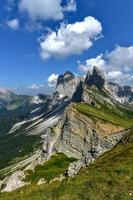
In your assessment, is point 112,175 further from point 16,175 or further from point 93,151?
point 16,175

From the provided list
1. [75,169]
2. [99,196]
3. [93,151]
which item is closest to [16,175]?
[93,151]

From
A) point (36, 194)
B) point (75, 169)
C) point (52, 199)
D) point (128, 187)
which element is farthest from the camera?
point (75, 169)

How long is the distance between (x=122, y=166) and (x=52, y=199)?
1416cm

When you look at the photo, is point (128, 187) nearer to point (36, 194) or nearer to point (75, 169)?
point (36, 194)

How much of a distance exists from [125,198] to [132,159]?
22942 millimetres

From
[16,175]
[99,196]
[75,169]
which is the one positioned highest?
[99,196]

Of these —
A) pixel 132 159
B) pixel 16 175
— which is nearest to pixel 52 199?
pixel 132 159

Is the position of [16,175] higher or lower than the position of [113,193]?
lower

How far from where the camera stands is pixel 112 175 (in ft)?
208

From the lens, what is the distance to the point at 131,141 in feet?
358

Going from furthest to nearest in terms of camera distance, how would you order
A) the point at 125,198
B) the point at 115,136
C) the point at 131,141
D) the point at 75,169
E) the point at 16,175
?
Answer: the point at 16,175
the point at 115,136
the point at 75,169
the point at 131,141
the point at 125,198

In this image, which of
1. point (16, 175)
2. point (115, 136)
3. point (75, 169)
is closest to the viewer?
point (75, 169)

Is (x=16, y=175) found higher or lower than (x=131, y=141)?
lower

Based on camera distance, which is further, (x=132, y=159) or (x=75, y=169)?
(x=75, y=169)
